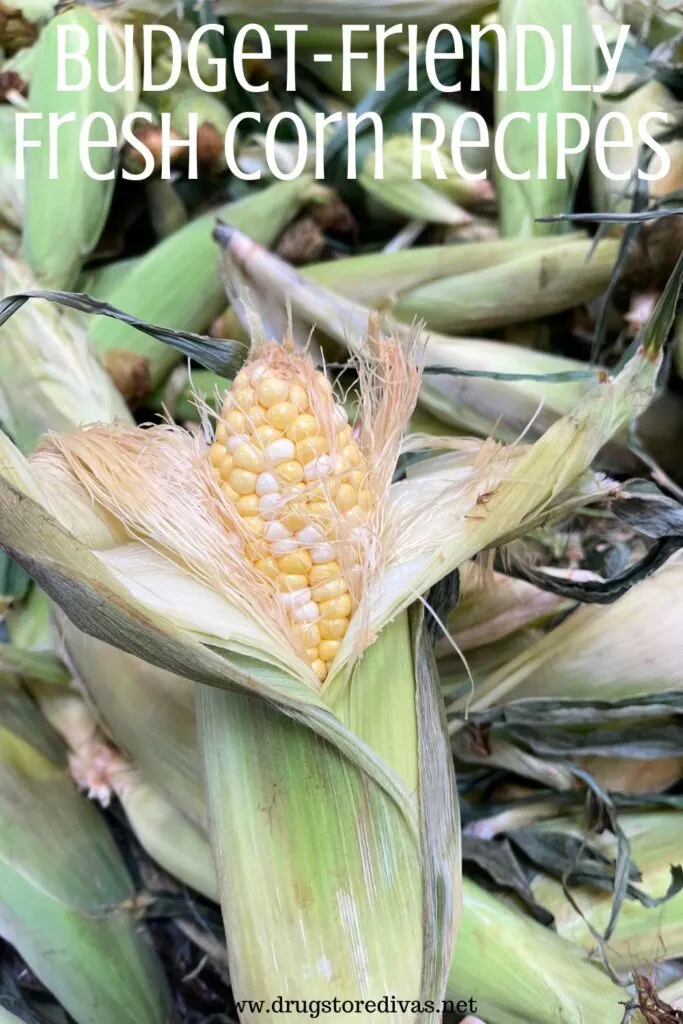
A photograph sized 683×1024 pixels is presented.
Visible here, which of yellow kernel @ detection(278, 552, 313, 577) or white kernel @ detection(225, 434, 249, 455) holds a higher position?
white kernel @ detection(225, 434, 249, 455)

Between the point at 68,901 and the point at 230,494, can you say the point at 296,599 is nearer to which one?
the point at 230,494

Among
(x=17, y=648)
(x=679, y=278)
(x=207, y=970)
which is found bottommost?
(x=207, y=970)

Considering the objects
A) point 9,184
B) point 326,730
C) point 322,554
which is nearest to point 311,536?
point 322,554

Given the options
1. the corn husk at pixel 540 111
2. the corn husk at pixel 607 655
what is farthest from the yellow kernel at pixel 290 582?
the corn husk at pixel 540 111

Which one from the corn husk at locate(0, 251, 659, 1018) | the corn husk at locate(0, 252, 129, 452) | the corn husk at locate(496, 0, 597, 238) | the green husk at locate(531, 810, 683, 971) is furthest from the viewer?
the corn husk at locate(496, 0, 597, 238)

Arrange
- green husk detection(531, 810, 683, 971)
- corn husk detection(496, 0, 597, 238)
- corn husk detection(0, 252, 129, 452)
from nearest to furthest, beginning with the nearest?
green husk detection(531, 810, 683, 971) < corn husk detection(0, 252, 129, 452) < corn husk detection(496, 0, 597, 238)

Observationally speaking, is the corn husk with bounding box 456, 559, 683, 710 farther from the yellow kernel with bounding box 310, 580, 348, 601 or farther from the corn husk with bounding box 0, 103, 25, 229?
the corn husk with bounding box 0, 103, 25, 229

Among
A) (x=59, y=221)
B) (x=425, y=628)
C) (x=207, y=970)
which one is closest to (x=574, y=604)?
(x=425, y=628)

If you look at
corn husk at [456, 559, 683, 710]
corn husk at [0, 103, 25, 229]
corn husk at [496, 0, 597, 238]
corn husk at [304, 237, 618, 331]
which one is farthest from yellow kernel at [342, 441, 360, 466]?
corn husk at [0, 103, 25, 229]

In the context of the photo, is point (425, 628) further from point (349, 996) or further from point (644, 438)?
point (644, 438)
